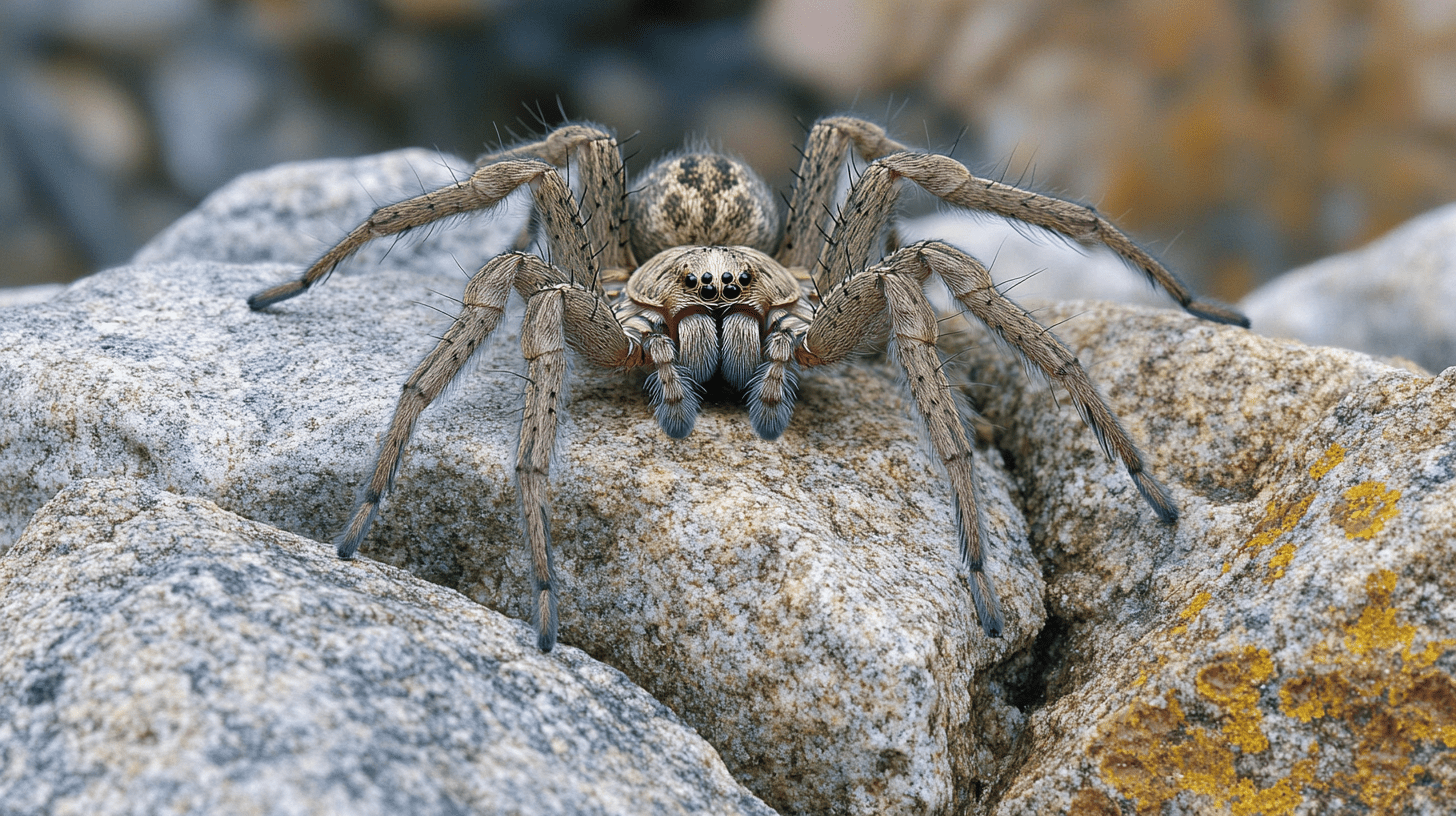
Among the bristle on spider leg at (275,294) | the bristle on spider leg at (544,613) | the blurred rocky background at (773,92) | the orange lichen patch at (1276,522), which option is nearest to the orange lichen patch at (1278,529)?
the orange lichen patch at (1276,522)

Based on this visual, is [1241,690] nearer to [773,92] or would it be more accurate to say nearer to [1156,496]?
[1156,496]

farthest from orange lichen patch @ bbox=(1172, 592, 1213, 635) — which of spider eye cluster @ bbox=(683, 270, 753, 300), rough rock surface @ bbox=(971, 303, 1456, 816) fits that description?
spider eye cluster @ bbox=(683, 270, 753, 300)

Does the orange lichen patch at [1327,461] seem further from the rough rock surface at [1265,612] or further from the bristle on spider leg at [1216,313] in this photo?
the bristle on spider leg at [1216,313]

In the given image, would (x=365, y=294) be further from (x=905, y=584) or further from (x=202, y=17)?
(x=202, y=17)

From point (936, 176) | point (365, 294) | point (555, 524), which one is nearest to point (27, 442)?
point (365, 294)

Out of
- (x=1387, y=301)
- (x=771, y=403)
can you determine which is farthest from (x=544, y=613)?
(x=1387, y=301)

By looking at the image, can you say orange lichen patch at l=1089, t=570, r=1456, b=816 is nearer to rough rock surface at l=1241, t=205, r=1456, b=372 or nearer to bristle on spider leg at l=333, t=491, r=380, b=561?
bristle on spider leg at l=333, t=491, r=380, b=561
